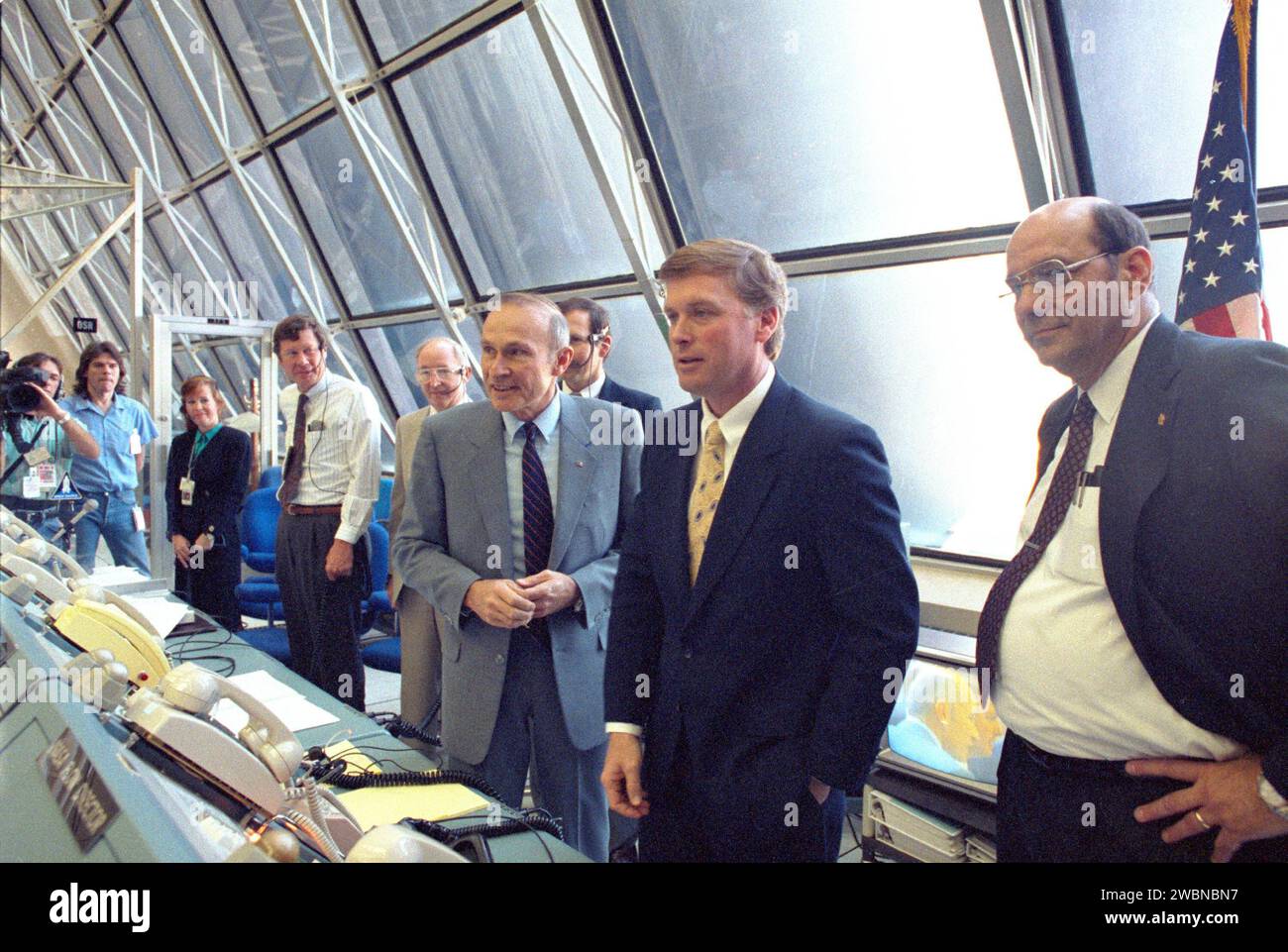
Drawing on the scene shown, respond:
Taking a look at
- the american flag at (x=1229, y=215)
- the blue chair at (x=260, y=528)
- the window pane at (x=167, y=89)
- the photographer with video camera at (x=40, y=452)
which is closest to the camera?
the american flag at (x=1229, y=215)

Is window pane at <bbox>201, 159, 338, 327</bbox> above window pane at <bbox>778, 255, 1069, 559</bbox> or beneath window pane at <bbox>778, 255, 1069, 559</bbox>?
above

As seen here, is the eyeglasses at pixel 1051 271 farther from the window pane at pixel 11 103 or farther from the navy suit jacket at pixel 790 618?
the window pane at pixel 11 103

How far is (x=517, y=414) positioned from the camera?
76.2 inches

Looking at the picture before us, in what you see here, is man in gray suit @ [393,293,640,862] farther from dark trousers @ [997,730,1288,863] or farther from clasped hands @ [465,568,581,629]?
dark trousers @ [997,730,1288,863]

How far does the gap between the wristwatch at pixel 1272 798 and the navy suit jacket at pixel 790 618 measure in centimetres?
48

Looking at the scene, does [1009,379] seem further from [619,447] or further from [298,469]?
[298,469]

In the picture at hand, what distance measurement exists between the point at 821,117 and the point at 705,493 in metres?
2.44

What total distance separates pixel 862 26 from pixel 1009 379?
1.44m

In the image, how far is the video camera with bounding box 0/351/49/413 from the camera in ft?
11.4

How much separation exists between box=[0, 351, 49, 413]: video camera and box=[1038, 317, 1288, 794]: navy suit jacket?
3.98m

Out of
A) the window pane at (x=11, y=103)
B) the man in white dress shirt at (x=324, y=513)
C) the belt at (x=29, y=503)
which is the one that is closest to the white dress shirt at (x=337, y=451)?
the man in white dress shirt at (x=324, y=513)

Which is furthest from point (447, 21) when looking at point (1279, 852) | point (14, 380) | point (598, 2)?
point (1279, 852)

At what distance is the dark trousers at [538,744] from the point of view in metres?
1.83

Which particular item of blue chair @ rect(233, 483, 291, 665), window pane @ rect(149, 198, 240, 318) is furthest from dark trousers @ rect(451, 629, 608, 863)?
window pane @ rect(149, 198, 240, 318)
